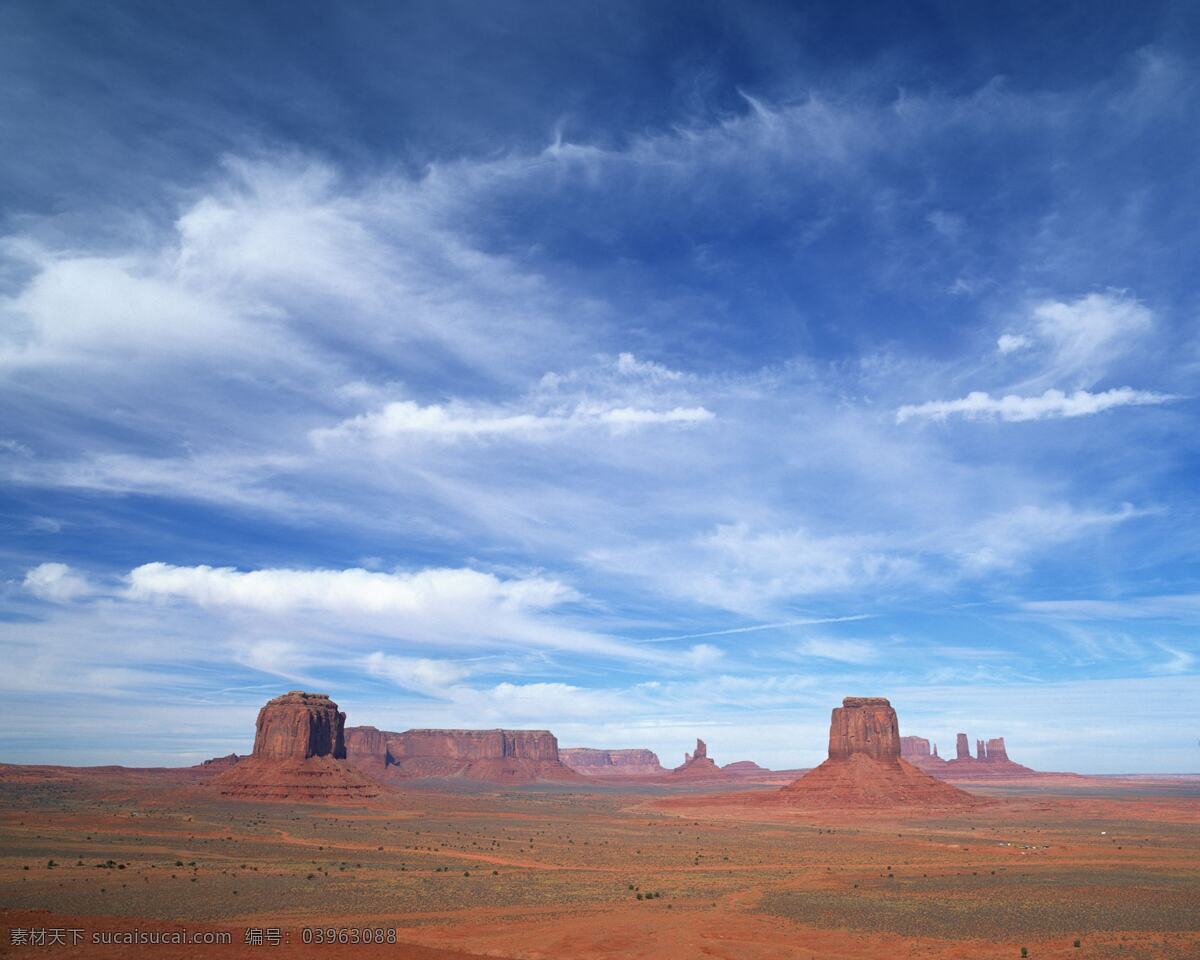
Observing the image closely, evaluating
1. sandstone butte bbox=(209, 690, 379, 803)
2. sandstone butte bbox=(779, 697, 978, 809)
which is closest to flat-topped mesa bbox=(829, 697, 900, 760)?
sandstone butte bbox=(779, 697, 978, 809)

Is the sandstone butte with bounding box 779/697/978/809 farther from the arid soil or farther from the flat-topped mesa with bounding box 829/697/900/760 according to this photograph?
the arid soil

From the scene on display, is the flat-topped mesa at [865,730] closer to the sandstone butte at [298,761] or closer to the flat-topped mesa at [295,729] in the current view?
the sandstone butte at [298,761]

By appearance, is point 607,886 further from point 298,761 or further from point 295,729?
point 295,729

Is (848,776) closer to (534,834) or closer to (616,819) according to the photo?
(616,819)

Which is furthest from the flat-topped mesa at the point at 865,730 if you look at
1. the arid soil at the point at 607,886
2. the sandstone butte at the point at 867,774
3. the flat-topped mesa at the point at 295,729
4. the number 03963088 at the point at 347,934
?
the number 03963088 at the point at 347,934

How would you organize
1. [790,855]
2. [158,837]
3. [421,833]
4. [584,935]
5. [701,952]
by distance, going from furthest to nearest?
[421,833]
[158,837]
[790,855]
[584,935]
[701,952]

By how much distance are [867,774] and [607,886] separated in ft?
360

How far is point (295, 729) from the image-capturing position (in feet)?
496

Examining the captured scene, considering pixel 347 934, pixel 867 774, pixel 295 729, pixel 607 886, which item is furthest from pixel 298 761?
pixel 347 934

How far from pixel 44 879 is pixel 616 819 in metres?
81.3

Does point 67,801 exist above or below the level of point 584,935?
below

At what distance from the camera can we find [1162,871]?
179ft

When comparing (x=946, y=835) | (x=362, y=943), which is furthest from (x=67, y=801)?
(x=946, y=835)

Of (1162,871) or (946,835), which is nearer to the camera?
(1162,871)
